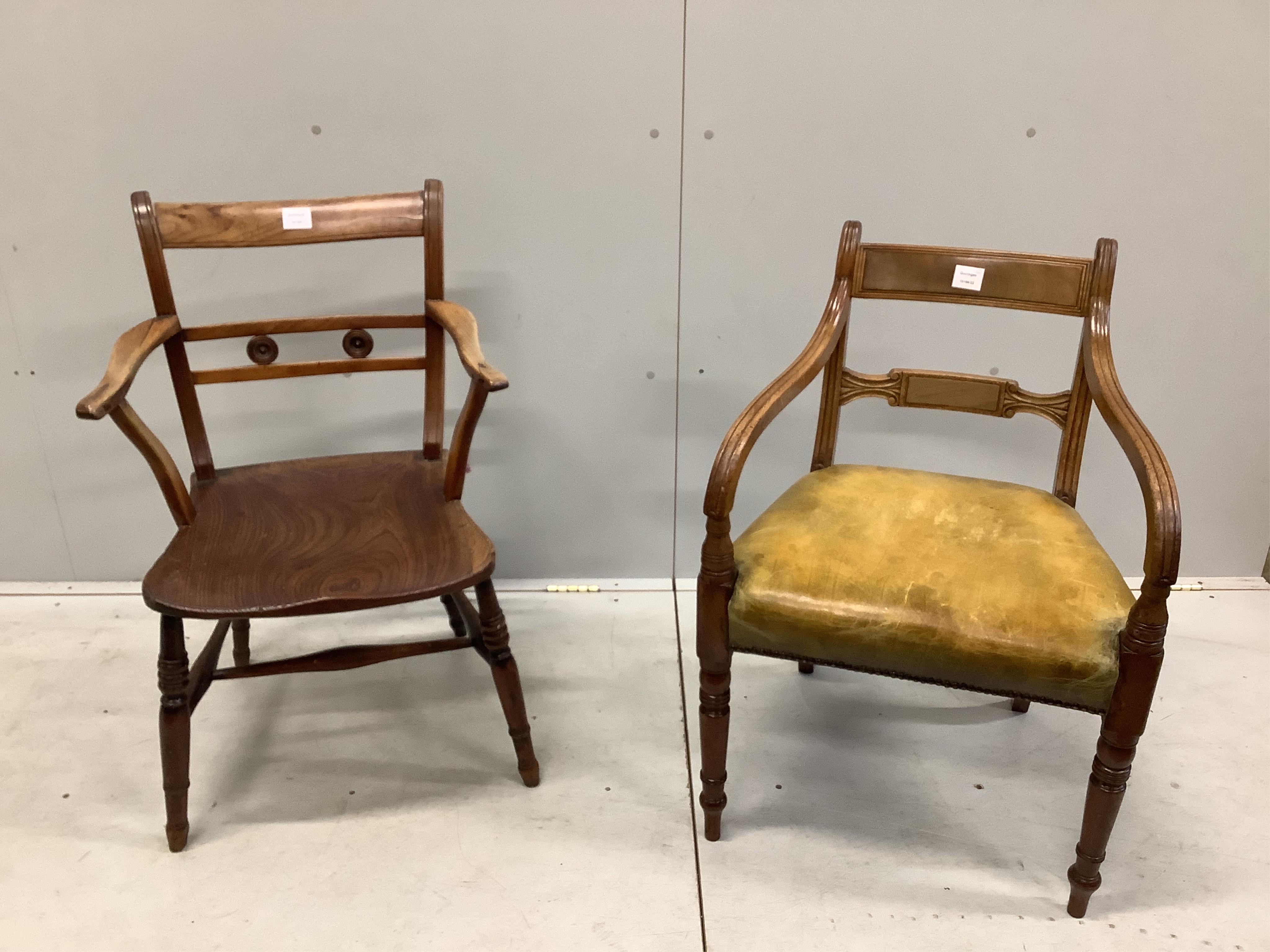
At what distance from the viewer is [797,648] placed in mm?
1273

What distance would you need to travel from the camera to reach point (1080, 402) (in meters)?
1.46

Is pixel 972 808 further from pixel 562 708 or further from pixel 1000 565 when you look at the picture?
pixel 562 708

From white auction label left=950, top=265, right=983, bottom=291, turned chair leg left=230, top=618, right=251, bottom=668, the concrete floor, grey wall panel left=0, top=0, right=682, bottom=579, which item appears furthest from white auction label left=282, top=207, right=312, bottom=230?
white auction label left=950, top=265, right=983, bottom=291

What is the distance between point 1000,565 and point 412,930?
955 mm

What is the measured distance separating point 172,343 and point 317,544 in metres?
0.43

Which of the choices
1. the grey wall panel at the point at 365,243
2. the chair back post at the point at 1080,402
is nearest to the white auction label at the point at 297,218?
the grey wall panel at the point at 365,243

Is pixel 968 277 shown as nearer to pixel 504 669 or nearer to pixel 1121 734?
pixel 1121 734

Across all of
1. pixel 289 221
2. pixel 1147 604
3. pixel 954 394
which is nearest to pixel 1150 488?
pixel 1147 604

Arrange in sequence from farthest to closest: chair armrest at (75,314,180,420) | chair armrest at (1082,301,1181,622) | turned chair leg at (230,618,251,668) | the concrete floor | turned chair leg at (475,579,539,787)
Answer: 1. turned chair leg at (230,618,251,668)
2. turned chair leg at (475,579,539,787)
3. the concrete floor
4. chair armrest at (75,314,180,420)
5. chair armrest at (1082,301,1181,622)

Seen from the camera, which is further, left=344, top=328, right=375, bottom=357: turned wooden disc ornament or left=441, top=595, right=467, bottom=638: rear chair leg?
left=441, top=595, right=467, bottom=638: rear chair leg

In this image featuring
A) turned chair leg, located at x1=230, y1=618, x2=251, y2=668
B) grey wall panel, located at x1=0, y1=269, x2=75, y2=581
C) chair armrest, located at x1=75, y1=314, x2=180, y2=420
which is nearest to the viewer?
chair armrest, located at x1=75, y1=314, x2=180, y2=420

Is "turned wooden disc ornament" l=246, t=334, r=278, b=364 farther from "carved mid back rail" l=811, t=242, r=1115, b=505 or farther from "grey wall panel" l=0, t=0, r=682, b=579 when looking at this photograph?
"carved mid back rail" l=811, t=242, r=1115, b=505

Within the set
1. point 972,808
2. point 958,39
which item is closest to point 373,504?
point 972,808

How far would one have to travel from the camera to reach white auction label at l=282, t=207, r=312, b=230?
1.50m
